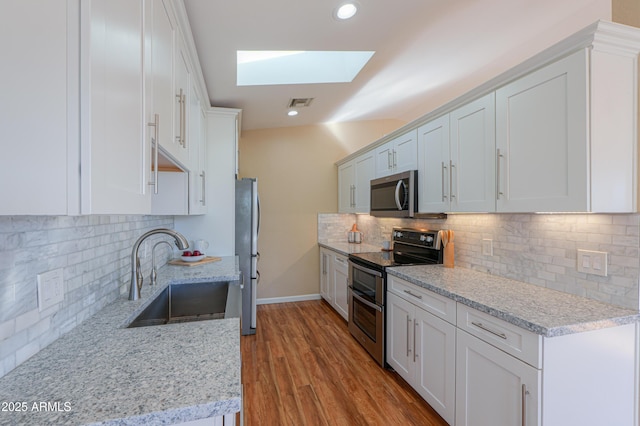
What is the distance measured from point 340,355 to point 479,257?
153cm

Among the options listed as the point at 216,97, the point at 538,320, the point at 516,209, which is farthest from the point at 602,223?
the point at 216,97

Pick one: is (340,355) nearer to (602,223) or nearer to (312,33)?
(602,223)

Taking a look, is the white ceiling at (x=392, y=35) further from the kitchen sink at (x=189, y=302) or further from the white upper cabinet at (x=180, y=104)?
the kitchen sink at (x=189, y=302)

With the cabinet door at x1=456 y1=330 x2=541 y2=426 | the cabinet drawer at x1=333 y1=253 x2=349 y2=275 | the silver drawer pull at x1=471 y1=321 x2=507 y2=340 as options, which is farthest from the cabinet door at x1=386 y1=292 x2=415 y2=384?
the cabinet drawer at x1=333 y1=253 x2=349 y2=275

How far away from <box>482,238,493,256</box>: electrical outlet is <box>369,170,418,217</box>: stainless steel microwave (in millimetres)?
652

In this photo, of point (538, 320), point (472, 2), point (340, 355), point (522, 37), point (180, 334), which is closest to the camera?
point (180, 334)

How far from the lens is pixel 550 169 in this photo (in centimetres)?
150

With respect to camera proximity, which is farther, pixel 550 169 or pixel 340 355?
pixel 340 355

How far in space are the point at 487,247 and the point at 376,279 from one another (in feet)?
2.91

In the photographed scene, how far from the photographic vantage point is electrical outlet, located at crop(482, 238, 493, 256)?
85.1 inches

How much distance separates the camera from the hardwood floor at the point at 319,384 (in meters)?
2.01

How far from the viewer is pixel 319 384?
93.8 inches

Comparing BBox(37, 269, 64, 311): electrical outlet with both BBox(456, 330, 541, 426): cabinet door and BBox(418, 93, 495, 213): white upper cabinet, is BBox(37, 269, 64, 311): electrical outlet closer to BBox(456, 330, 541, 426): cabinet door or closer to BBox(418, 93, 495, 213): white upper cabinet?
BBox(456, 330, 541, 426): cabinet door

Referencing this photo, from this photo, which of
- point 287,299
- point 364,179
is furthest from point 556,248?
point 287,299
